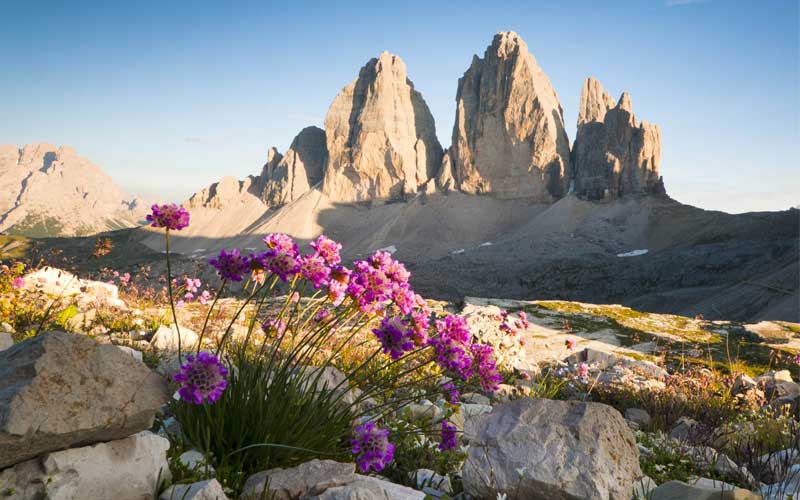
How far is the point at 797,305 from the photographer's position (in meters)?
31.9

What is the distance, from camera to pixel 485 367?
3.63 meters

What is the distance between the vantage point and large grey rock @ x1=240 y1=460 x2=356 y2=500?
2.77 meters

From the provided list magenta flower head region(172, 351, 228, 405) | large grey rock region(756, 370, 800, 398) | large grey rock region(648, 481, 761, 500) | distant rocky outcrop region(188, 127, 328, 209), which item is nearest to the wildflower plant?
magenta flower head region(172, 351, 228, 405)

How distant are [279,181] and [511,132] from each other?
63888mm

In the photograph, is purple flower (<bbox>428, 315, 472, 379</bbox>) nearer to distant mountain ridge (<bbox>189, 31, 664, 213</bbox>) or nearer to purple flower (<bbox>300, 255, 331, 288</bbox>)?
purple flower (<bbox>300, 255, 331, 288</bbox>)

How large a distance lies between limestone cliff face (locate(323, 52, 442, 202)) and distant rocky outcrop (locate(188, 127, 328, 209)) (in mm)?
10936

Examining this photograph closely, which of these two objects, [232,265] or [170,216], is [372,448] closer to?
[232,265]

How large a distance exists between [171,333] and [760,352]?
15.0 m

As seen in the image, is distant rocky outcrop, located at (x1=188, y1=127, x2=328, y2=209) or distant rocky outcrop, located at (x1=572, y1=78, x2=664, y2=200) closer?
distant rocky outcrop, located at (x1=572, y1=78, x2=664, y2=200)

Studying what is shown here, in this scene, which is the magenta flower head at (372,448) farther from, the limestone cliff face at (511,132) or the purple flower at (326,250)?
the limestone cliff face at (511,132)

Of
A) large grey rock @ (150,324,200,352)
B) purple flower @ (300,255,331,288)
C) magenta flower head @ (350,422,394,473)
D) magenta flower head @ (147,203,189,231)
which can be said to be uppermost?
magenta flower head @ (147,203,189,231)

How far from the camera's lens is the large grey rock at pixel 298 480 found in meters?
2.77

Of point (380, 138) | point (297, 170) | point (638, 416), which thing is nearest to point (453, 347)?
point (638, 416)

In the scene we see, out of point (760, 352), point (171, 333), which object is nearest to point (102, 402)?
point (171, 333)
